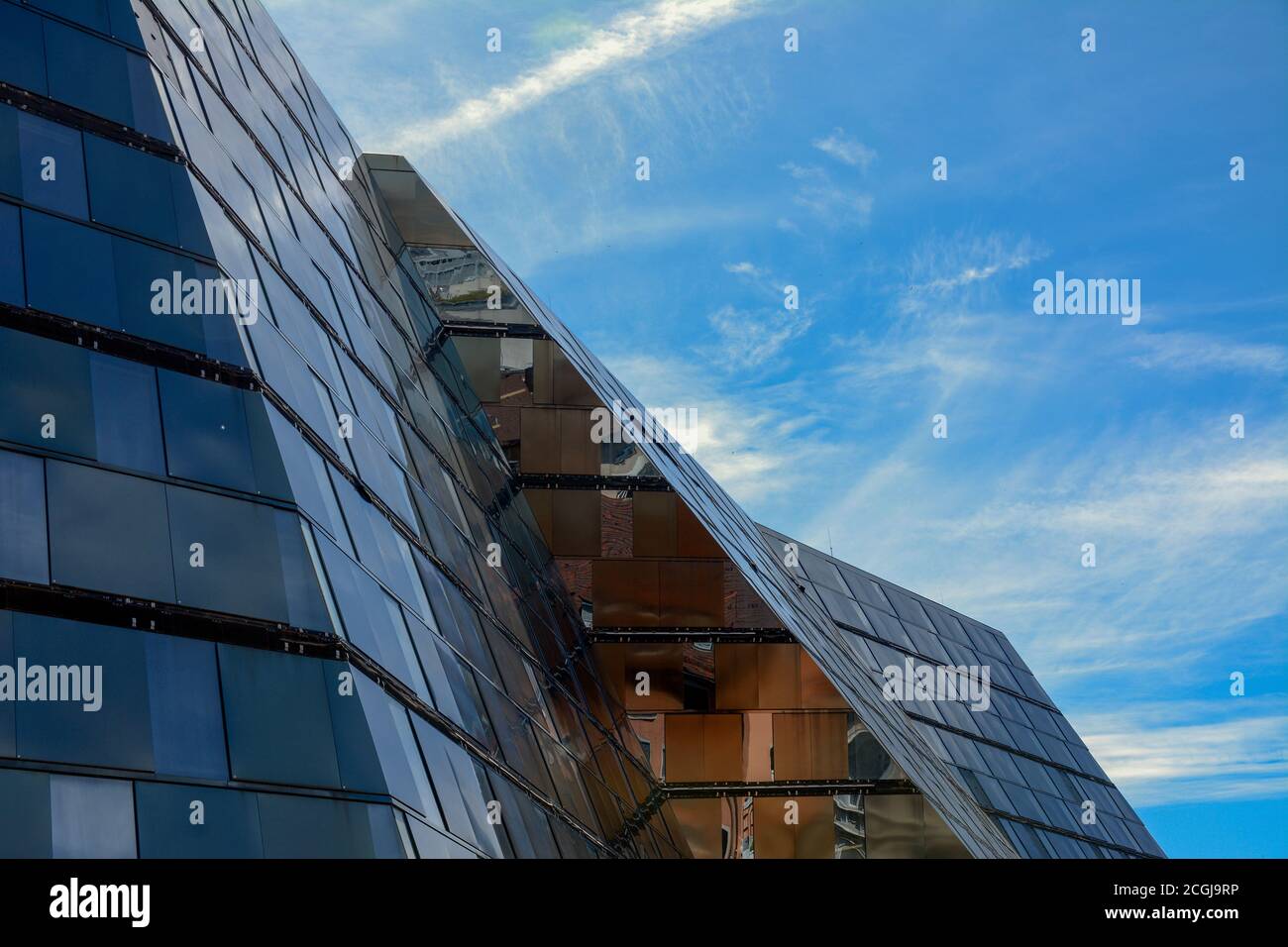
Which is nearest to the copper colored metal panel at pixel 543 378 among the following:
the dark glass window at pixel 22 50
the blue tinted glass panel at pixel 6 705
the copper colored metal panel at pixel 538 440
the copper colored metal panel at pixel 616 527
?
the copper colored metal panel at pixel 538 440

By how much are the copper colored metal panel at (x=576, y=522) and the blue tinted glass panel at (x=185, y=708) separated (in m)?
15.5

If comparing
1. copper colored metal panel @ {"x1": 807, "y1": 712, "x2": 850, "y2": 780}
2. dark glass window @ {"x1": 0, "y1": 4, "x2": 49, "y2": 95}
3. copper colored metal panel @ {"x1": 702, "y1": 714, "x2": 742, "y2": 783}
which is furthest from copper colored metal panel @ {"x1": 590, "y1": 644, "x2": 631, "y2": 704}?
dark glass window @ {"x1": 0, "y1": 4, "x2": 49, "y2": 95}

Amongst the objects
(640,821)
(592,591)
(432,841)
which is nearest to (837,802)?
(640,821)

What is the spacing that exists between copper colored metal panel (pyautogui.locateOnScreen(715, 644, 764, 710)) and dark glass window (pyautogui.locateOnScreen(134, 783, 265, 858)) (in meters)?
15.0

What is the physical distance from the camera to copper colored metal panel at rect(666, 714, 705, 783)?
2400 cm

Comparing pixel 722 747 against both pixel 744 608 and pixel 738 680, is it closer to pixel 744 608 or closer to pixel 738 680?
pixel 738 680

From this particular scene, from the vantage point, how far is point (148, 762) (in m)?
9.76

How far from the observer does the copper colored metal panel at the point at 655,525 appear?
84.3 feet

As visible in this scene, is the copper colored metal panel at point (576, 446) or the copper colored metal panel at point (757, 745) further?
the copper colored metal panel at point (576, 446)

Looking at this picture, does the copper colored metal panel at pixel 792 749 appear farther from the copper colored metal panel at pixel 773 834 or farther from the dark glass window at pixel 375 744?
the dark glass window at pixel 375 744

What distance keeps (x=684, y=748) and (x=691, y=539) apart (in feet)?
12.2

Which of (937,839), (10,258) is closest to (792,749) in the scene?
(937,839)

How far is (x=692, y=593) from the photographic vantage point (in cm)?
2534
